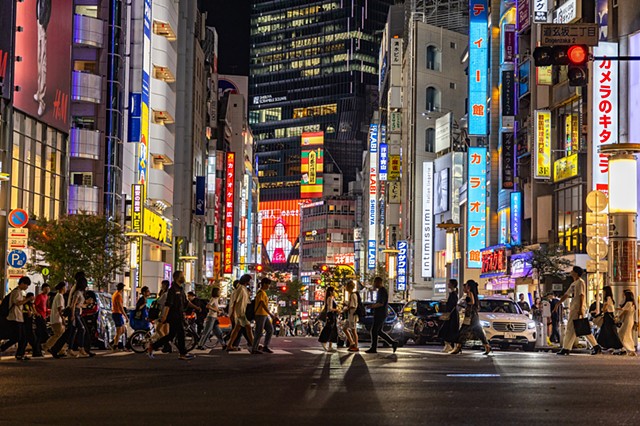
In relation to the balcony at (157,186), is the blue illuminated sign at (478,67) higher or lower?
higher

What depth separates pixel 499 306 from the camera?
33688mm

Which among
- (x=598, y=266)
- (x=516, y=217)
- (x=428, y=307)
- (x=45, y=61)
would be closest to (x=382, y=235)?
(x=516, y=217)

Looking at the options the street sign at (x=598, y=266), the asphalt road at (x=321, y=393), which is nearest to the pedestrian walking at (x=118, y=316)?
the asphalt road at (x=321, y=393)

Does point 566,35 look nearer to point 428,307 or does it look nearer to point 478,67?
point 428,307

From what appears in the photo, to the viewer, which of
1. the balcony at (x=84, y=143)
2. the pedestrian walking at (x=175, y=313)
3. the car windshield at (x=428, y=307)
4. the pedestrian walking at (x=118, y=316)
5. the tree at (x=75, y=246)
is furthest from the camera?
the balcony at (x=84, y=143)

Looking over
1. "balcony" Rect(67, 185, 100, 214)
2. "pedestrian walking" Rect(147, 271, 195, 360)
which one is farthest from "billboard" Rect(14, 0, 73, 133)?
"pedestrian walking" Rect(147, 271, 195, 360)

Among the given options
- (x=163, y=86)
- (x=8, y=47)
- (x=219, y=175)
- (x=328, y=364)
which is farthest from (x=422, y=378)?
(x=219, y=175)

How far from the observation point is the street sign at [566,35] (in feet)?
66.7

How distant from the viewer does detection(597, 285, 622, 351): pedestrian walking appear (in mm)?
26578

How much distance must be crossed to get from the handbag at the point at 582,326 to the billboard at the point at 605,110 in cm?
1982

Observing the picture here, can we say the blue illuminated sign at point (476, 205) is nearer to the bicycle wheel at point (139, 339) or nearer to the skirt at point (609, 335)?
the skirt at point (609, 335)

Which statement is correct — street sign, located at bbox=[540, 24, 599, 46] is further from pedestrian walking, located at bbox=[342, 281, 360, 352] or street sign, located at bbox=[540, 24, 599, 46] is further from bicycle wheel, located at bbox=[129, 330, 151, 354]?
bicycle wheel, located at bbox=[129, 330, 151, 354]

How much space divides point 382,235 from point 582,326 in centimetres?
9996

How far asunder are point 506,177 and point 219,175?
176ft
